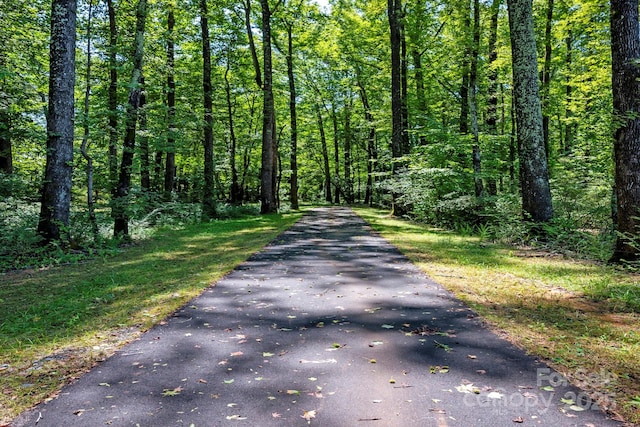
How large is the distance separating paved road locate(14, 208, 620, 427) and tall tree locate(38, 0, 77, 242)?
5912 millimetres

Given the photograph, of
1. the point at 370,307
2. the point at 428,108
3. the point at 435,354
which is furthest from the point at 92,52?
the point at 428,108

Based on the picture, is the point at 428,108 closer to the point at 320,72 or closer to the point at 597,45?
the point at 597,45

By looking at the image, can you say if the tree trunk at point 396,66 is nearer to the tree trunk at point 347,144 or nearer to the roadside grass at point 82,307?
the roadside grass at point 82,307

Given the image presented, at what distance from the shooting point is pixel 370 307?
466cm

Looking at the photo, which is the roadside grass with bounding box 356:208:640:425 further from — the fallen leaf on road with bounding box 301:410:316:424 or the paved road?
the fallen leaf on road with bounding box 301:410:316:424

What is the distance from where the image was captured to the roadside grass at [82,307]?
308cm

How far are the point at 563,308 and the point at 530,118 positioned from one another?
596cm

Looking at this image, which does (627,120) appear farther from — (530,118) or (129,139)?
(129,139)

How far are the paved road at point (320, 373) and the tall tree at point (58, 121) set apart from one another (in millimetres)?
5912

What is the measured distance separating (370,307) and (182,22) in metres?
21.5

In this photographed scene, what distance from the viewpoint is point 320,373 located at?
2992 millimetres

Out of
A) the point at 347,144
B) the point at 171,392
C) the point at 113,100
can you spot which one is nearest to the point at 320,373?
the point at 171,392

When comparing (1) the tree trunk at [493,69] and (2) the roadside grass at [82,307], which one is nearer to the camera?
(2) the roadside grass at [82,307]

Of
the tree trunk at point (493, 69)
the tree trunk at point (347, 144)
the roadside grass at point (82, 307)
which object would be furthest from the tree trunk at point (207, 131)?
the tree trunk at point (347, 144)
